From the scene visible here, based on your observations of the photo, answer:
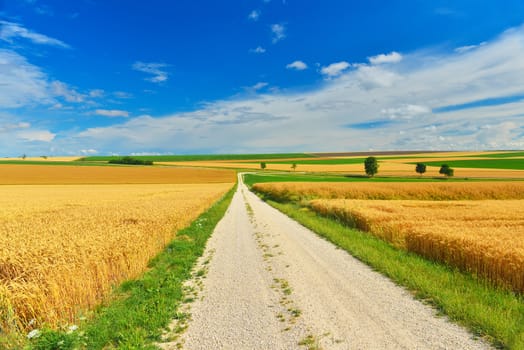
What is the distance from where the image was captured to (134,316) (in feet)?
20.1

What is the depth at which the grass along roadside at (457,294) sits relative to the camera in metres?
5.28

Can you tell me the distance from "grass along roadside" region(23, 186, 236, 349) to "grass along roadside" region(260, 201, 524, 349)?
633 centimetres

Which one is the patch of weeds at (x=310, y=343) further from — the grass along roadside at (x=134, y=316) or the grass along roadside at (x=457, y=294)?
the grass along roadside at (x=457, y=294)

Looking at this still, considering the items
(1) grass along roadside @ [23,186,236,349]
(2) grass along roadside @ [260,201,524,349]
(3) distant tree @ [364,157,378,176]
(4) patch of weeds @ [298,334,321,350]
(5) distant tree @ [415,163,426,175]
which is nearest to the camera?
(4) patch of weeds @ [298,334,321,350]

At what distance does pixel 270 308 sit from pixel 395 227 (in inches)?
360

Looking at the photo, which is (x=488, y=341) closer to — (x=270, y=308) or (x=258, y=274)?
(x=270, y=308)

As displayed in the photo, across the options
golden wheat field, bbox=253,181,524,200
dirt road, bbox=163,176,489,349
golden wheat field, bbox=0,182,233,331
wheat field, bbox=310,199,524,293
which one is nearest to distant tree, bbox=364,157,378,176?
golden wheat field, bbox=253,181,524,200

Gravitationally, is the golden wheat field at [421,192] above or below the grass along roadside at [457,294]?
below

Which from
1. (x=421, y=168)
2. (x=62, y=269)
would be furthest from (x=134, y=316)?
(x=421, y=168)

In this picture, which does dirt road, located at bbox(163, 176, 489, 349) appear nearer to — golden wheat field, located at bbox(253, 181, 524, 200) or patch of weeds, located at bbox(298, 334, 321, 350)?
patch of weeds, located at bbox(298, 334, 321, 350)

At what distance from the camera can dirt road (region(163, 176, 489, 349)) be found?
16.8ft

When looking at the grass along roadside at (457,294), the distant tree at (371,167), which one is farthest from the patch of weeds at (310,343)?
the distant tree at (371,167)

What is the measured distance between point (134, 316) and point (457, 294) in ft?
25.6

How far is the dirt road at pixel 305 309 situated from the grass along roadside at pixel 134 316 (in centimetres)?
55
